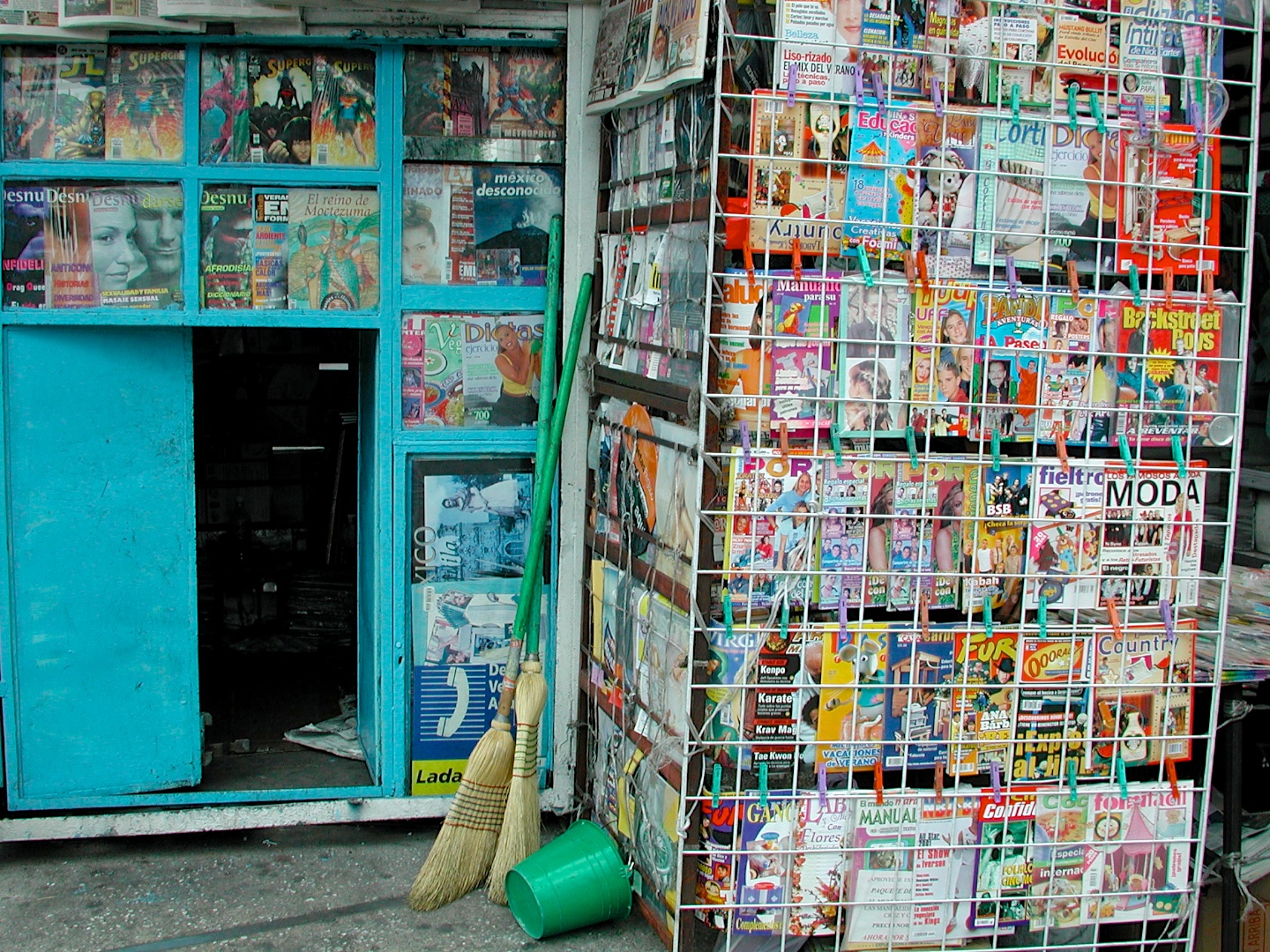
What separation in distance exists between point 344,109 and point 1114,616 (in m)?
2.78

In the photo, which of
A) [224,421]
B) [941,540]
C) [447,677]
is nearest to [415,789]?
[447,677]

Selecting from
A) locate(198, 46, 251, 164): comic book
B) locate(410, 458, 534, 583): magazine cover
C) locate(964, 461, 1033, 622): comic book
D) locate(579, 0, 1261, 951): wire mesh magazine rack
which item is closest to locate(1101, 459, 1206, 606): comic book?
locate(579, 0, 1261, 951): wire mesh magazine rack

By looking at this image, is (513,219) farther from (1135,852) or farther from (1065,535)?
(1135,852)

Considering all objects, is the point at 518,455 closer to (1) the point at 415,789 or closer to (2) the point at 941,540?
(1) the point at 415,789

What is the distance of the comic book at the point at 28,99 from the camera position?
3893 millimetres

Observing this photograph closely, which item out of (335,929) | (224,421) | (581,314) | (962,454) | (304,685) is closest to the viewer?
(962,454)

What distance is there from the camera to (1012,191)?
10.8 ft

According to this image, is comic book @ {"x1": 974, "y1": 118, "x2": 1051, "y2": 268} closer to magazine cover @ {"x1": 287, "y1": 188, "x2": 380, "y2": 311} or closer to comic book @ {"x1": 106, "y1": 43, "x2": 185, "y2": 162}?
magazine cover @ {"x1": 287, "y1": 188, "x2": 380, "y2": 311}

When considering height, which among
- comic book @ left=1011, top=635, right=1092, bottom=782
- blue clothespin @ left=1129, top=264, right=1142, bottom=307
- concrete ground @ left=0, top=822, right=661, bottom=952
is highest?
blue clothespin @ left=1129, top=264, right=1142, bottom=307

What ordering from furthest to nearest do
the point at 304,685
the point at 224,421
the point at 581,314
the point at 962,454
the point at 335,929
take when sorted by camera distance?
1. the point at 224,421
2. the point at 304,685
3. the point at 581,314
4. the point at 335,929
5. the point at 962,454

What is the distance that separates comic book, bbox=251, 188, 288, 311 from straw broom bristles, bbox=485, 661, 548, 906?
4.93ft

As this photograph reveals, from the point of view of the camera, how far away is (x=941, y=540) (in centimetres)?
336

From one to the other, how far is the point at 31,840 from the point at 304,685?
4.94ft

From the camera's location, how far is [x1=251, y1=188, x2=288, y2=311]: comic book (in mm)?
4008
